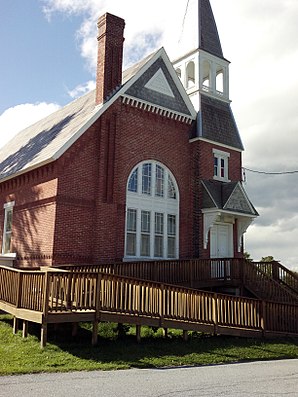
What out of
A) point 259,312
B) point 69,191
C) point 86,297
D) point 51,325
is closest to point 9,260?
point 69,191

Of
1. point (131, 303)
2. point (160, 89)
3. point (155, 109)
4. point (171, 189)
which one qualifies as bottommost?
point (131, 303)

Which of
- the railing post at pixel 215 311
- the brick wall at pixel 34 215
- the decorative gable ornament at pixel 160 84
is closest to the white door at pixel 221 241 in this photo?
the decorative gable ornament at pixel 160 84

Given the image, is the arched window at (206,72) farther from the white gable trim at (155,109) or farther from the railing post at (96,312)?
the railing post at (96,312)

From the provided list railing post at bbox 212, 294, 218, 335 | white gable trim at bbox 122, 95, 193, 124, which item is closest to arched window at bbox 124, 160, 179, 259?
white gable trim at bbox 122, 95, 193, 124

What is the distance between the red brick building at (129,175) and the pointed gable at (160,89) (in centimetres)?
5

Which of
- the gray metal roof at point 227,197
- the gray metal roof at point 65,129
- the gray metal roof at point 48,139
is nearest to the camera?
the gray metal roof at point 65,129

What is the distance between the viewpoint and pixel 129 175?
66.4ft

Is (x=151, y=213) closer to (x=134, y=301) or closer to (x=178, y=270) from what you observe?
(x=178, y=270)

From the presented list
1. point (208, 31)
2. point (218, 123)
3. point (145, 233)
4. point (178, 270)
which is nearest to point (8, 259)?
point (145, 233)

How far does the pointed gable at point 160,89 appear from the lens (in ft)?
69.1

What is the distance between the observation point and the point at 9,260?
2014 cm

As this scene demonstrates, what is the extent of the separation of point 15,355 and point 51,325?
2.39 meters

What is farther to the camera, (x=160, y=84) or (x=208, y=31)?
(x=208, y=31)

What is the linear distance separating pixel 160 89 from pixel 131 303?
12.7m
